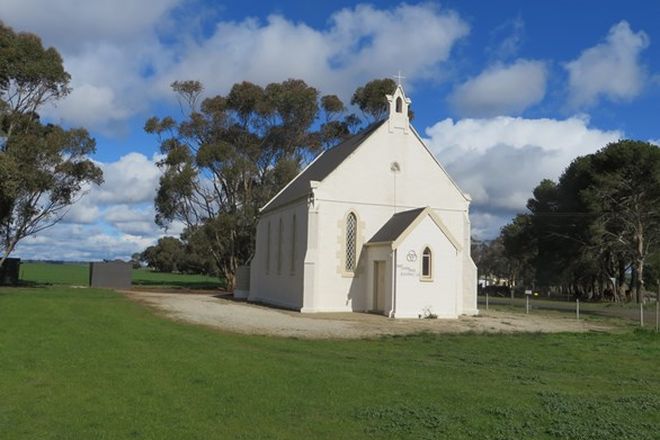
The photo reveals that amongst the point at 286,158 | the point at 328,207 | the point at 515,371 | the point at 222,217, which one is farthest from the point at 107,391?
the point at 286,158

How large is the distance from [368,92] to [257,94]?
10.5 m

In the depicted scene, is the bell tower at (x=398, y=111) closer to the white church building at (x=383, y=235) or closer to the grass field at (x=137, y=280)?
the white church building at (x=383, y=235)

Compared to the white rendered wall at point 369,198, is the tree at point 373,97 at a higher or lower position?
higher

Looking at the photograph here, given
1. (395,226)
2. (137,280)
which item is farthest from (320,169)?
(137,280)

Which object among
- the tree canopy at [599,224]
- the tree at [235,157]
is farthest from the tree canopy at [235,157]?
the tree canopy at [599,224]

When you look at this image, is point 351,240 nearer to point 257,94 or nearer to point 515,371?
point 515,371

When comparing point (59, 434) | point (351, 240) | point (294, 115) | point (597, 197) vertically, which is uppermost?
point (294, 115)

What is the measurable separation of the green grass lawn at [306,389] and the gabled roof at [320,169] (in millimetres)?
16101

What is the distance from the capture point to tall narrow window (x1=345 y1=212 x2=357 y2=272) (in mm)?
29156

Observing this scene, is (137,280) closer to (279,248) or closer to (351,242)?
(279,248)

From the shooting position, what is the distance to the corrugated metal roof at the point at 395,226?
26906 mm

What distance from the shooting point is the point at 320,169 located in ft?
111

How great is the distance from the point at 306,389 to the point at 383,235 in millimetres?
19542

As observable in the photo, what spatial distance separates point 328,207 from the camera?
95.0ft
